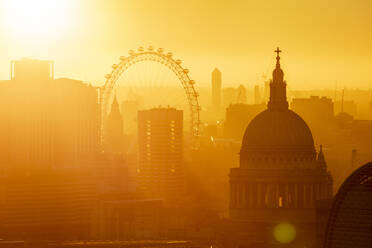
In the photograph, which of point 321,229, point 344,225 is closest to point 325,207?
point 321,229

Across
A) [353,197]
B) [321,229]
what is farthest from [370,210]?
[321,229]

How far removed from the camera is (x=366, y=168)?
530 ft

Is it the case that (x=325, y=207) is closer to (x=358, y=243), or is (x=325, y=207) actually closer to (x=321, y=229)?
(x=321, y=229)

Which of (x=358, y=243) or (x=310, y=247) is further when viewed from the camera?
(x=310, y=247)

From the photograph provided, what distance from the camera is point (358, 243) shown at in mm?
162750

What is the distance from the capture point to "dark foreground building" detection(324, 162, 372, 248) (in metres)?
163

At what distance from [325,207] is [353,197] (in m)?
27.3

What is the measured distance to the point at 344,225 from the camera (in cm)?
16412

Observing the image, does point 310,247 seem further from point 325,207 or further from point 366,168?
point 366,168

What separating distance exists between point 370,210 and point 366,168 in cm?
410

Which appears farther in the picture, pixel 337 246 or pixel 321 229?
pixel 321 229

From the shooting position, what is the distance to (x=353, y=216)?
164 m

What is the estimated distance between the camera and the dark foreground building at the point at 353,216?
163 metres

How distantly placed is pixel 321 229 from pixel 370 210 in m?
24.7
